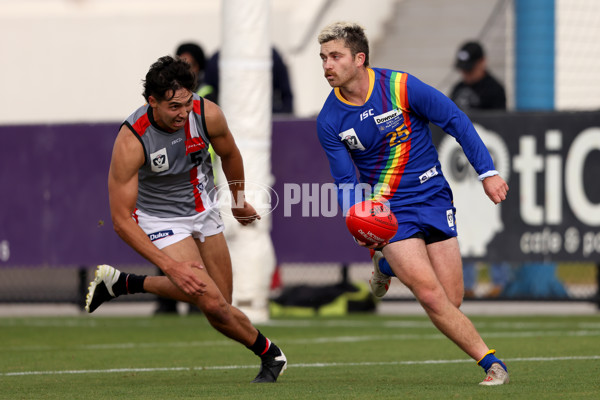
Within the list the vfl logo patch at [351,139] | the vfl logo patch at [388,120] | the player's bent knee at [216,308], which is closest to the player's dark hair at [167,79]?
the vfl logo patch at [351,139]

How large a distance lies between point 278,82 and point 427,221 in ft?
A: 22.1

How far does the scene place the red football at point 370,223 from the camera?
287 inches

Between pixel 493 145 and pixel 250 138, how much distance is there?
2.62 m

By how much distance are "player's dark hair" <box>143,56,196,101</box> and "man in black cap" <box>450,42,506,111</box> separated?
6.97m

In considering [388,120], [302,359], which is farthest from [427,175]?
[302,359]

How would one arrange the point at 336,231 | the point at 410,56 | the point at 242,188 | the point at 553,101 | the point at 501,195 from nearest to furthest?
the point at 501,195, the point at 242,188, the point at 336,231, the point at 553,101, the point at 410,56

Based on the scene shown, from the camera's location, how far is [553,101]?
56.3ft

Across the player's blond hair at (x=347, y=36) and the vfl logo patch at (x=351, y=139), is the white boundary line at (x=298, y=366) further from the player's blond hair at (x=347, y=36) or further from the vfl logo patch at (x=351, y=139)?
the player's blond hair at (x=347, y=36)

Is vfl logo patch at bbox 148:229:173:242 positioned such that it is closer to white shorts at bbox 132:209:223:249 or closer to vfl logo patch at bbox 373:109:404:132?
white shorts at bbox 132:209:223:249

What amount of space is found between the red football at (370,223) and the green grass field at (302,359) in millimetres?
914

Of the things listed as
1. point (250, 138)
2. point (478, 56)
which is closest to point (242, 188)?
point (250, 138)

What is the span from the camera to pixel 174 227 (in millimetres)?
7820

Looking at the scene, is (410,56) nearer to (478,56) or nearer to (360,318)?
(478,56)

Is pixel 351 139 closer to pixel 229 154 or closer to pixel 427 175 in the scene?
pixel 427 175
